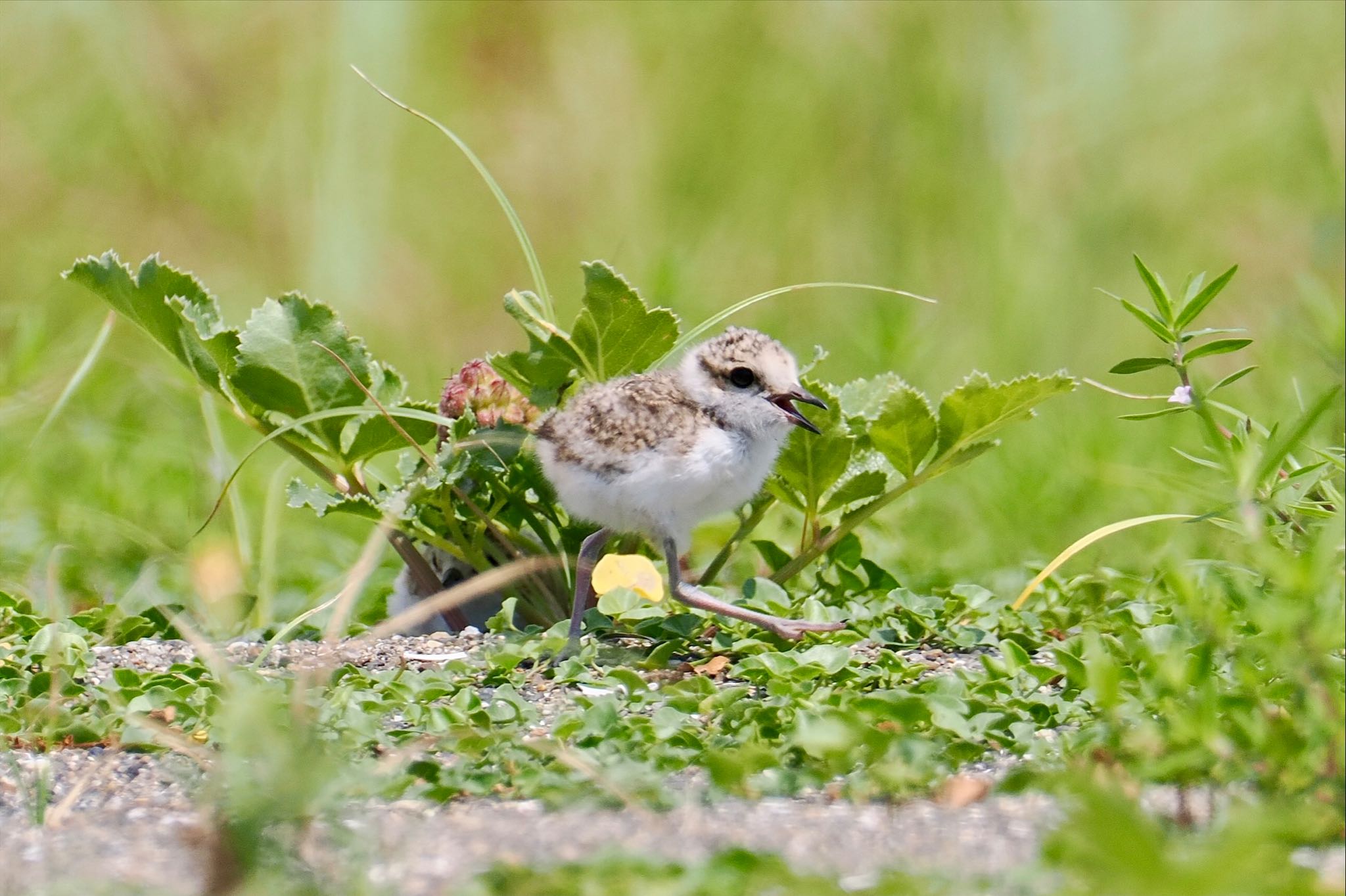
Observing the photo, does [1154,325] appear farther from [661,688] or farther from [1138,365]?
[661,688]

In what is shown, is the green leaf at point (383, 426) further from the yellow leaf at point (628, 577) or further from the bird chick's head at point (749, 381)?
the bird chick's head at point (749, 381)

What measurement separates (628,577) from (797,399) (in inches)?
21.5

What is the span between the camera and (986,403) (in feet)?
11.0

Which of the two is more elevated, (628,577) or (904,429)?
(904,429)

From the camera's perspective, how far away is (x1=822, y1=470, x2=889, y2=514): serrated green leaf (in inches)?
138

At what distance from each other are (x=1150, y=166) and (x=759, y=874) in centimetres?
655

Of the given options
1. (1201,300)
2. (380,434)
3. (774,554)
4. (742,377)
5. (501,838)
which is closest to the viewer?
(501,838)

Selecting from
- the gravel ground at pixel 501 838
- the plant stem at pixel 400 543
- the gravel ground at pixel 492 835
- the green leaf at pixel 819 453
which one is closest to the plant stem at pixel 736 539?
the green leaf at pixel 819 453

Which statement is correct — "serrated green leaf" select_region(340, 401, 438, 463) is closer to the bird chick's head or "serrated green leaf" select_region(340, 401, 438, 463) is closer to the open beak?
the bird chick's head

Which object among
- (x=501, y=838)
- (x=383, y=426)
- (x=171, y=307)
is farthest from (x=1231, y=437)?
(x=171, y=307)

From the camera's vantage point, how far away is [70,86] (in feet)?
25.6

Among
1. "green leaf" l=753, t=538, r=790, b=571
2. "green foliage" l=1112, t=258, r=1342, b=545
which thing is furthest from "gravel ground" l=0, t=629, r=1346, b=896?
"green leaf" l=753, t=538, r=790, b=571

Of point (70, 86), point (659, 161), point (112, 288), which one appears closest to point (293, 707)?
point (112, 288)

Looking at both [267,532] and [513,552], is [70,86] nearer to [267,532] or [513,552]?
[267,532]
